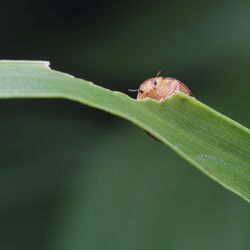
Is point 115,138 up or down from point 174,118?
up

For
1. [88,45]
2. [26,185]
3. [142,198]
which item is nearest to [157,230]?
[142,198]

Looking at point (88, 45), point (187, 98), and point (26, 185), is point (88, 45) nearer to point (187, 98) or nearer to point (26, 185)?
point (26, 185)

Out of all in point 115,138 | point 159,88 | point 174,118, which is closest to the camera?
point 174,118

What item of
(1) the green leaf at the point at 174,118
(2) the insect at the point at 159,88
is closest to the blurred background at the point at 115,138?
(2) the insect at the point at 159,88

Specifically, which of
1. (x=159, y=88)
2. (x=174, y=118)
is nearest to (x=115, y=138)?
(x=159, y=88)

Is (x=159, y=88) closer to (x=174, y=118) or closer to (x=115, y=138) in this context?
(x=174, y=118)

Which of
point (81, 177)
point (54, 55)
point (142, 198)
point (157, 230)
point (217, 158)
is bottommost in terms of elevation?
point (217, 158)
